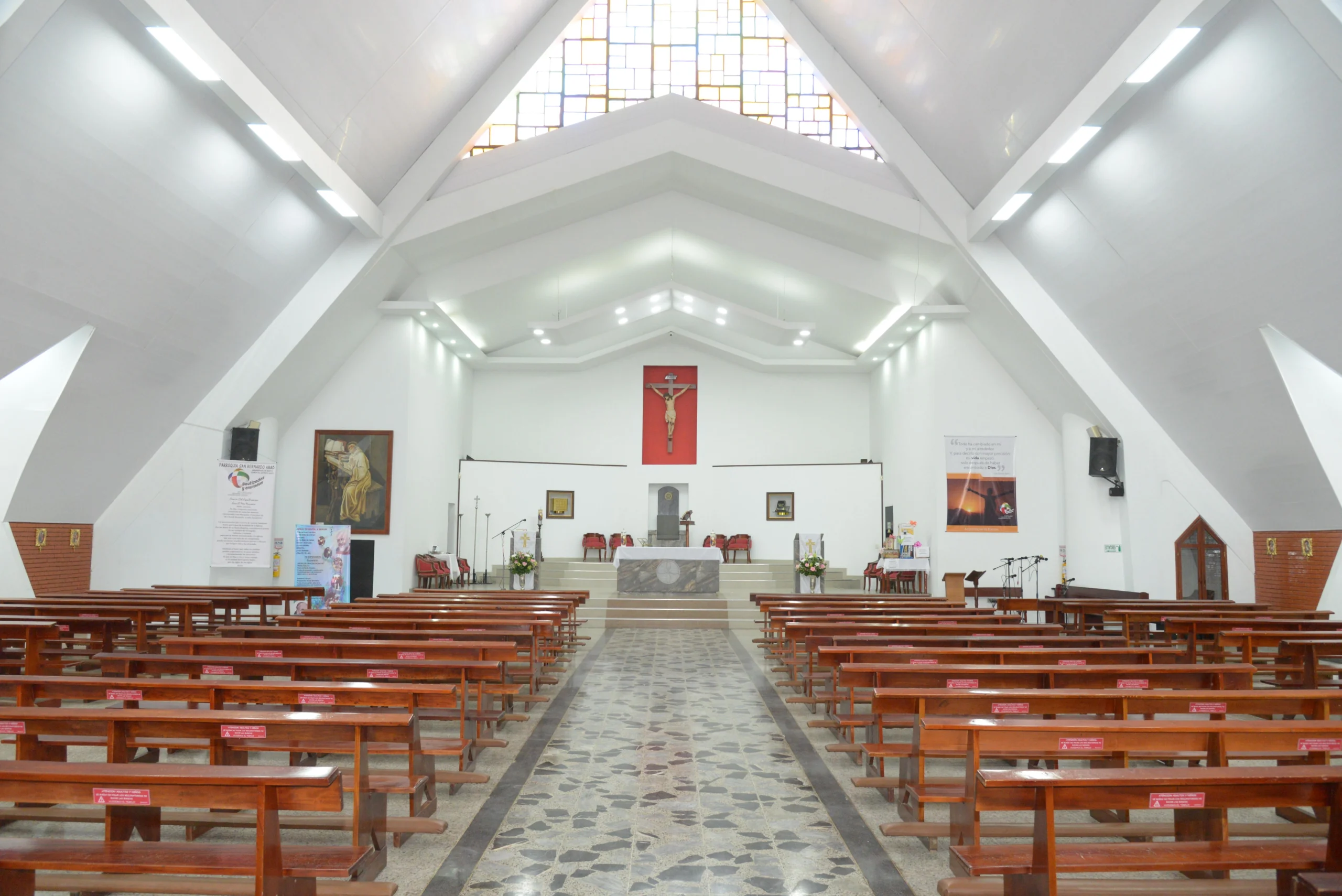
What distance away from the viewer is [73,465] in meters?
9.30

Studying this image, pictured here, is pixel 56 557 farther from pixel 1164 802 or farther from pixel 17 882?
pixel 1164 802

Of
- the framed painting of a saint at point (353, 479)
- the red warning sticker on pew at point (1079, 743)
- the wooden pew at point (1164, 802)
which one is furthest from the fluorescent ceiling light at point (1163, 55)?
the framed painting of a saint at point (353, 479)

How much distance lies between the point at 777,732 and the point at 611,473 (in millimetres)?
13132

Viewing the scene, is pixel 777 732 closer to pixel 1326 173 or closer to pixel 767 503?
pixel 1326 173

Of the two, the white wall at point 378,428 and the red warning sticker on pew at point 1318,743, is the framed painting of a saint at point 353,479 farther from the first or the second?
the red warning sticker on pew at point 1318,743

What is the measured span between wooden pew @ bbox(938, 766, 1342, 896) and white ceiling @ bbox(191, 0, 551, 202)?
7.86m

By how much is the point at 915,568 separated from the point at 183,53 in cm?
1127

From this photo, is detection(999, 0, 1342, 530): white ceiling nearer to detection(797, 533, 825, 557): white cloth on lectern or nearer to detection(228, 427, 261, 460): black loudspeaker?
detection(797, 533, 825, 557): white cloth on lectern

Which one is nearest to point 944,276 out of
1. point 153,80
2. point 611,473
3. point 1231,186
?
point 1231,186

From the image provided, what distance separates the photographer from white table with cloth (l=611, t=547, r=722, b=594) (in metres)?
13.5

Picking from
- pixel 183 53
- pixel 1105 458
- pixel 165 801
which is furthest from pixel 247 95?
pixel 1105 458

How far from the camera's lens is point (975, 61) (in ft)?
29.3

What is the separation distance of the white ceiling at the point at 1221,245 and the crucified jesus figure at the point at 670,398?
931 centimetres

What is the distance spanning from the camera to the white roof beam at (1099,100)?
633 centimetres
